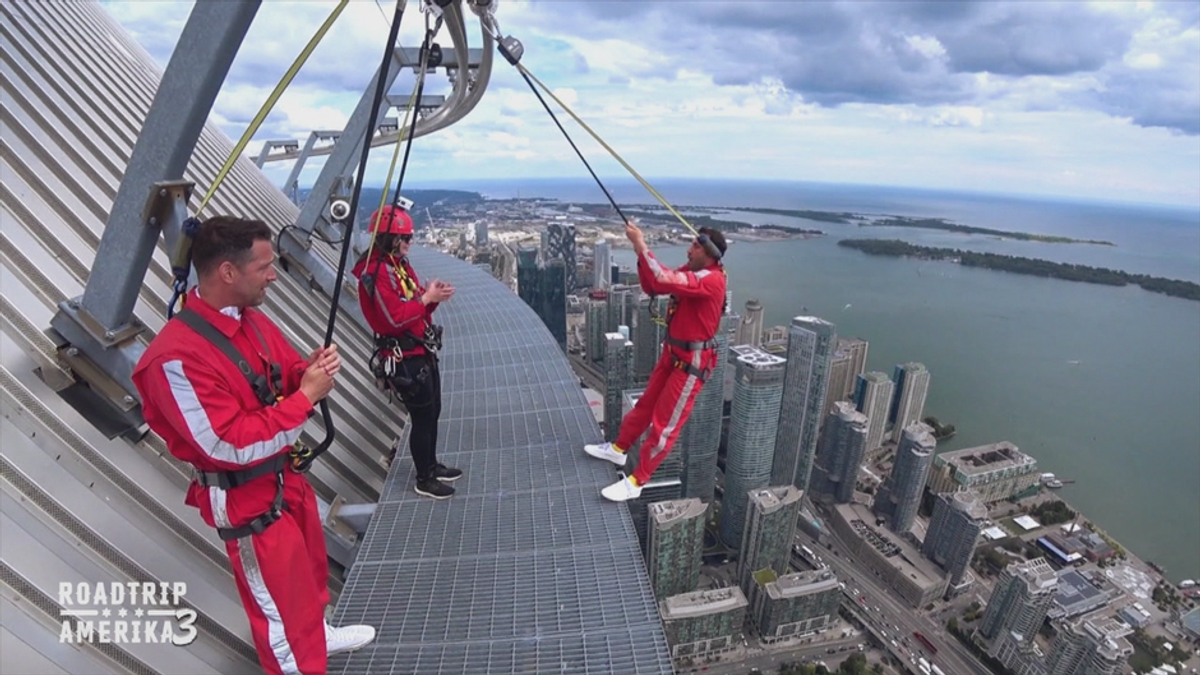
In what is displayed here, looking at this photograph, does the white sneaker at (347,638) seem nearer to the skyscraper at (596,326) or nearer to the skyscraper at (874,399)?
the skyscraper at (874,399)

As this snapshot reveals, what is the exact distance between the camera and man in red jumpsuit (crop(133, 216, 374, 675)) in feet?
5.39

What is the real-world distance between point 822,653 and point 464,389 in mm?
18890

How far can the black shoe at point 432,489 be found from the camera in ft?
11.6

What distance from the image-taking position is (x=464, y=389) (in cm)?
522

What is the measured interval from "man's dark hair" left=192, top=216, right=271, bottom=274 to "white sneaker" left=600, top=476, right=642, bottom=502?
2512 mm

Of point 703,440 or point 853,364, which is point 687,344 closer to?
point 703,440

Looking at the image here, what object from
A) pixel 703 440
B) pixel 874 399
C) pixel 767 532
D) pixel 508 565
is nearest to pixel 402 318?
pixel 508 565

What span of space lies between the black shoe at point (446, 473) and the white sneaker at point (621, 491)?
1.08 metres

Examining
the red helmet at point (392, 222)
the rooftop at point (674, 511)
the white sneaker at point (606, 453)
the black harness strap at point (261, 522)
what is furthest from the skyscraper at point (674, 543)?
the black harness strap at point (261, 522)

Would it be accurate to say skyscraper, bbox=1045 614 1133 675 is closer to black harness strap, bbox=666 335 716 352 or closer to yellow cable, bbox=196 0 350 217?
black harness strap, bbox=666 335 716 352

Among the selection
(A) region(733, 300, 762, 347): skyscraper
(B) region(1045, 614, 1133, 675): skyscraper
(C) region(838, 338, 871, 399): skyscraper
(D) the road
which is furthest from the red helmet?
(C) region(838, 338, 871, 399): skyscraper

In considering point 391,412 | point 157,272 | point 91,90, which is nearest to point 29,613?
point 157,272

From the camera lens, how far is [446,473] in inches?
146

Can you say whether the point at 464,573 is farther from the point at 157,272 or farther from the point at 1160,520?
the point at 1160,520
